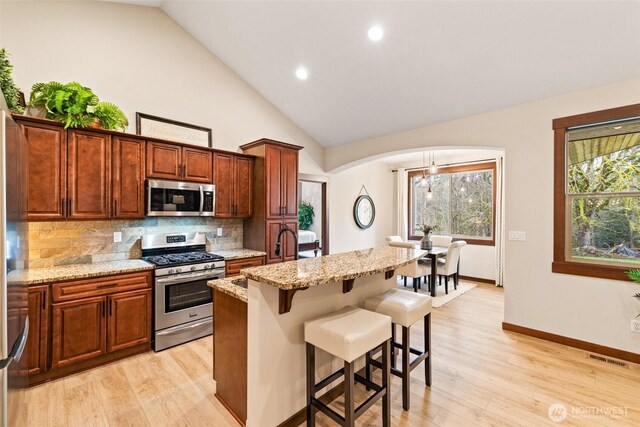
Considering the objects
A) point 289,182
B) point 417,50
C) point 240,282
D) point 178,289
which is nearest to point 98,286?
point 178,289

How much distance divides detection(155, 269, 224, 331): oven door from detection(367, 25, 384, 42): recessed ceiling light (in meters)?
3.19

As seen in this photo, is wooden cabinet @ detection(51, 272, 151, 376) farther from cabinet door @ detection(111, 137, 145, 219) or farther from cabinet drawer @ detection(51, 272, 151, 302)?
cabinet door @ detection(111, 137, 145, 219)

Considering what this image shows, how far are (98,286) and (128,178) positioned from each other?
115 centimetres

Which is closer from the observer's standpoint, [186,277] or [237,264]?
[186,277]

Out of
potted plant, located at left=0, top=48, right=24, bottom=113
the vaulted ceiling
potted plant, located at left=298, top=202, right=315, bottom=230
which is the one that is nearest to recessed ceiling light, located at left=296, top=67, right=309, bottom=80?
the vaulted ceiling

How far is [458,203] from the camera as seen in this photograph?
259 inches

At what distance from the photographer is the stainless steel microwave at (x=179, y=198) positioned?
3215mm

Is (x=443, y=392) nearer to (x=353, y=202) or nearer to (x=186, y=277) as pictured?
(x=186, y=277)

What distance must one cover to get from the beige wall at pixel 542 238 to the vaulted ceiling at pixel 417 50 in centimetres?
17

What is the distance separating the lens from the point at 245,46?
12.5ft

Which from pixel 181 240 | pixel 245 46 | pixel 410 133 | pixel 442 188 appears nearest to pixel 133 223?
pixel 181 240

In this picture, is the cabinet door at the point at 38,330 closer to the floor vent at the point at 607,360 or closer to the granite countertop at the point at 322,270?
the granite countertop at the point at 322,270

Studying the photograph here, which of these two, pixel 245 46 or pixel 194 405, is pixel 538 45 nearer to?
pixel 245 46

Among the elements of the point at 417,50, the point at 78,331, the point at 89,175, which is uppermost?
the point at 417,50
